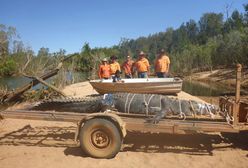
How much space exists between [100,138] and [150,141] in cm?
173

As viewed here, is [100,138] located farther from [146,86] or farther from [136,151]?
[146,86]

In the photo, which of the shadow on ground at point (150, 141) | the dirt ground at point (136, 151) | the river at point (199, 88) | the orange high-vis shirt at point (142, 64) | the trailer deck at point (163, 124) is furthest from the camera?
the river at point (199, 88)

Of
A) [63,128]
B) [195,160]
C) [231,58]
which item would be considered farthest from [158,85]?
[231,58]

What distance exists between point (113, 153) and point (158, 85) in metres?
5.88

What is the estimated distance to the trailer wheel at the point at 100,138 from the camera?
6441 millimetres

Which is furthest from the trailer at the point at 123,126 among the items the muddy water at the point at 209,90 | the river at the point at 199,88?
the muddy water at the point at 209,90

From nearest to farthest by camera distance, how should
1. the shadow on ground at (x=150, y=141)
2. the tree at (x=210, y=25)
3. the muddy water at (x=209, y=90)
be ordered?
the shadow on ground at (x=150, y=141), the muddy water at (x=209, y=90), the tree at (x=210, y=25)

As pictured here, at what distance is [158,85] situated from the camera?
12.0m

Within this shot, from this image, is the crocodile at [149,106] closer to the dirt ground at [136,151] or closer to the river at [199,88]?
the dirt ground at [136,151]

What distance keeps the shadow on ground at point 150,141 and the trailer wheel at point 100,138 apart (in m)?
0.36

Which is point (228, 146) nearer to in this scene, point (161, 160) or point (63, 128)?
point (161, 160)

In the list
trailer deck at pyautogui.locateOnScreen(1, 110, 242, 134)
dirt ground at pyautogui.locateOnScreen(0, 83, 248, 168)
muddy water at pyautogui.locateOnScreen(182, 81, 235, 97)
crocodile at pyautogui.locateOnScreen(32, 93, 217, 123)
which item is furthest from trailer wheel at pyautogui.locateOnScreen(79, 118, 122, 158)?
muddy water at pyautogui.locateOnScreen(182, 81, 235, 97)

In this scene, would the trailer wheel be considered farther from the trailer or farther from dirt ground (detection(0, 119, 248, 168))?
dirt ground (detection(0, 119, 248, 168))

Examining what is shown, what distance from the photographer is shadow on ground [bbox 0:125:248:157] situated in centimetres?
715
